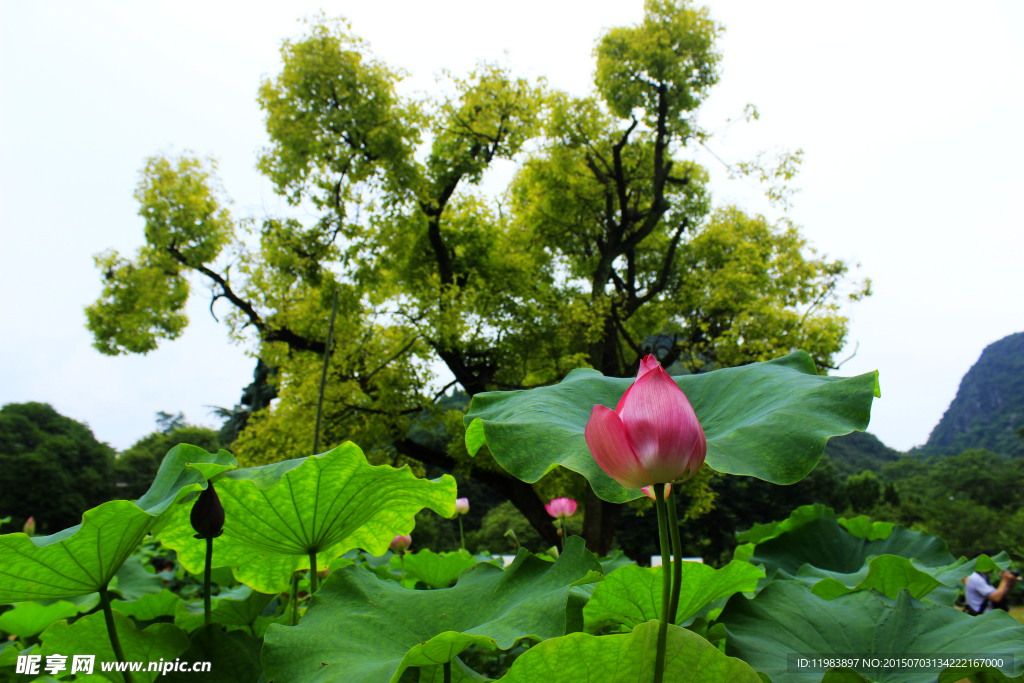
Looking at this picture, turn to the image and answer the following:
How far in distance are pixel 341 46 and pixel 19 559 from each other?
246 inches

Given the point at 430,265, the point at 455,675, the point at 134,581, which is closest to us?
the point at 455,675

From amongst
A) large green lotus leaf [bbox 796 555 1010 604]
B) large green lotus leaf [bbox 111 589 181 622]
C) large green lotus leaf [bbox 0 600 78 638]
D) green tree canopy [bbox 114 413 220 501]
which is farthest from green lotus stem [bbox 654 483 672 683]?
green tree canopy [bbox 114 413 220 501]

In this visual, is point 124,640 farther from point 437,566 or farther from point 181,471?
point 437,566

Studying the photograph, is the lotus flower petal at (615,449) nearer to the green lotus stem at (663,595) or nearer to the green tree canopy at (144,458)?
the green lotus stem at (663,595)

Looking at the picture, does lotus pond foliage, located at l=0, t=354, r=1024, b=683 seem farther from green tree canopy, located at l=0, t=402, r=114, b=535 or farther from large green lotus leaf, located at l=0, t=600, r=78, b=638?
green tree canopy, located at l=0, t=402, r=114, b=535

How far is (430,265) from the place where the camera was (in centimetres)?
624

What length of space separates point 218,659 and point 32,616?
0.53 meters

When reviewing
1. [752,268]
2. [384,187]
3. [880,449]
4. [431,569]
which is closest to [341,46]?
[384,187]

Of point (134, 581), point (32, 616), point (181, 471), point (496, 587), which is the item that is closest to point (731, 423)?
point (496, 587)

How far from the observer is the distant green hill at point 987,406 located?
3004cm

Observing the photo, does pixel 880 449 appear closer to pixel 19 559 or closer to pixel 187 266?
pixel 187 266

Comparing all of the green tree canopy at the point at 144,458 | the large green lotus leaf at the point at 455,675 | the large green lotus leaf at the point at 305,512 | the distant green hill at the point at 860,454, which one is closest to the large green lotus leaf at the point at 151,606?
the large green lotus leaf at the point at 305,512

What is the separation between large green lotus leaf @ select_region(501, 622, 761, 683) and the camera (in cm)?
35

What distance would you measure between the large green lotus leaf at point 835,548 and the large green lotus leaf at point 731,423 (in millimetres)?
715
